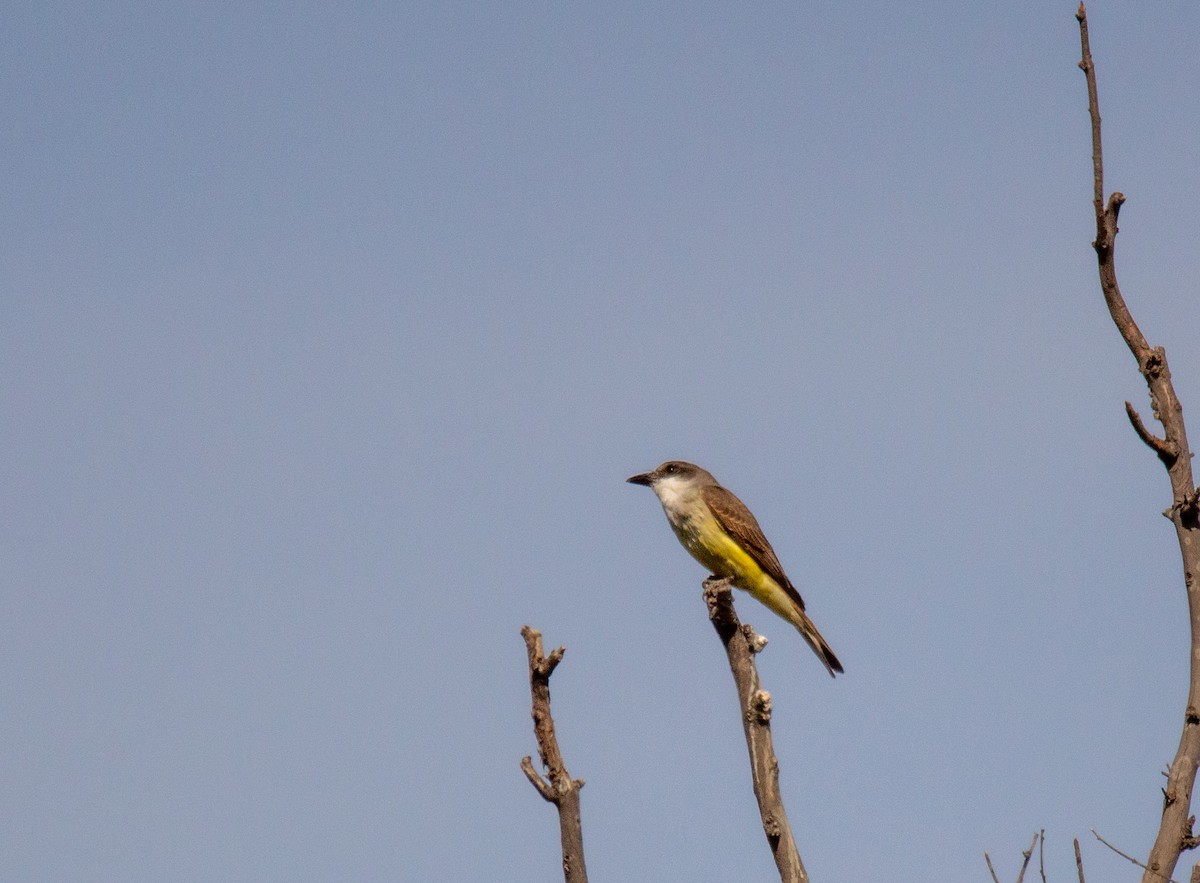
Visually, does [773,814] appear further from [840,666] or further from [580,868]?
[840,666]

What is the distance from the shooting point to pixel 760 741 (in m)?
7.15

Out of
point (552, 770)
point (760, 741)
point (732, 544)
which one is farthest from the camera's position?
Result: point (732, 544)

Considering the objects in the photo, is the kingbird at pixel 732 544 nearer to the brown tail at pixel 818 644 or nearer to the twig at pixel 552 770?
the brown tail at pixel 818 644

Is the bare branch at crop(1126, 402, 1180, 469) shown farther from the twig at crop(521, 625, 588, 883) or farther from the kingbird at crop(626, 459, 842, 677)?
the kingbird at crop(626, 459, 842, 677)

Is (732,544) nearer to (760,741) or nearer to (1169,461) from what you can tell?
(760,741)

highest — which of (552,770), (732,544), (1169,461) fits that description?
(732,544)

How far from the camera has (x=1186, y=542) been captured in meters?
5.68

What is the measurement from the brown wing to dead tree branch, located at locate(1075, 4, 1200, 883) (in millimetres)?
8315

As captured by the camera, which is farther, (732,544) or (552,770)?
(732,544)

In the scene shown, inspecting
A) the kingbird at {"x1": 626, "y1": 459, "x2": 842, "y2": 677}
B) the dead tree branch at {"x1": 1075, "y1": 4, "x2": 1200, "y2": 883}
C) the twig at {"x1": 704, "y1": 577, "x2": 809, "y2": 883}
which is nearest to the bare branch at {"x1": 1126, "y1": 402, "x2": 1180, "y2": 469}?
the dead tree branch at {"x1": 1075, "y1": 4, "x2": 1200, "y2": 883}

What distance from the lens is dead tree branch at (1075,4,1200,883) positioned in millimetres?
5449

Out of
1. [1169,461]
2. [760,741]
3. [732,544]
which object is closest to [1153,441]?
[1169,461]

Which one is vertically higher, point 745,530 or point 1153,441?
point 745,530

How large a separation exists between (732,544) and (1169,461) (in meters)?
8.24
